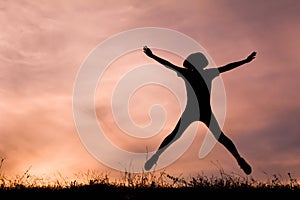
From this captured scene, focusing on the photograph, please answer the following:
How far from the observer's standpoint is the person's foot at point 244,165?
481 inches

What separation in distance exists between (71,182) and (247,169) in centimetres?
494

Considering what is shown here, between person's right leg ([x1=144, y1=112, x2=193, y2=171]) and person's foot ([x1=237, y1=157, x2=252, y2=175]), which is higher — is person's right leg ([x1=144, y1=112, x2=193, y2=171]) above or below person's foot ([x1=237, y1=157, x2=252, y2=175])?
above

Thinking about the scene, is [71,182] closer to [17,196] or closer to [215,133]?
[17,196]

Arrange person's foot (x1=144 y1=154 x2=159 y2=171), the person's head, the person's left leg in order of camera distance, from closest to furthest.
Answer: person's foot (x1=144 y1=154 x2=159 y2=171)
the person's left leg
the person's head

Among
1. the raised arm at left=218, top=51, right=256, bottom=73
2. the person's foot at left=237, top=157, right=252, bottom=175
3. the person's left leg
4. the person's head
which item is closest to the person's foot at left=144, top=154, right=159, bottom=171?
the person's left leg

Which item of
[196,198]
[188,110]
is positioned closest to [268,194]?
[196,198]

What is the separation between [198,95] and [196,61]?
915 mm

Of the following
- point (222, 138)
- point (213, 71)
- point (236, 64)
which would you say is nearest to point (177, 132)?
point (222, 138)

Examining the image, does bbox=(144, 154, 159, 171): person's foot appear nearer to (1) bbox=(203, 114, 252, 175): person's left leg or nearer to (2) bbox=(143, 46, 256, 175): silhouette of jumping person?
(2) bbox=(143, 46, 256, 175): silhouette of jumping person

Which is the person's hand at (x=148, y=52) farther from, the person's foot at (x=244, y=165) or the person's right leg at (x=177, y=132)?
the person's foot at (x=244, y=165)

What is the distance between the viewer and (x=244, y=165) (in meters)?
12.3

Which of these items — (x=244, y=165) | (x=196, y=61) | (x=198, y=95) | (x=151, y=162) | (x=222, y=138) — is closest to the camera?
(x=151, y=162)

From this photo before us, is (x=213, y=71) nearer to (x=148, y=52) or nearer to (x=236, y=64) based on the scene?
(x=236, y=64)

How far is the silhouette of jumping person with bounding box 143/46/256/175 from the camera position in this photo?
1256 centimetres
